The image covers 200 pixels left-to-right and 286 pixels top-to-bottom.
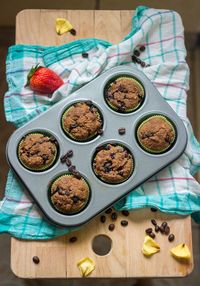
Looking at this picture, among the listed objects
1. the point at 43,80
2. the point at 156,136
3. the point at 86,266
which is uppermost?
the point at 43,80

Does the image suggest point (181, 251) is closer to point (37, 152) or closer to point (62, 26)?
point (37, 152)

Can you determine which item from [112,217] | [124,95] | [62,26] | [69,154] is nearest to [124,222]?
[112,217]

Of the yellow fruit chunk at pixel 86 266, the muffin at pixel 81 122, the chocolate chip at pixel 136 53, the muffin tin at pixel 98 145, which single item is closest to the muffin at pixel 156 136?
the muffin tin at pixel 98 145

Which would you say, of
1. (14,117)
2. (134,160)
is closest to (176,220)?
(134,160)

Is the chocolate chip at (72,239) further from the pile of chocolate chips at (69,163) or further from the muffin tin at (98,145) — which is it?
the pile of chocolate chips at (69,163)

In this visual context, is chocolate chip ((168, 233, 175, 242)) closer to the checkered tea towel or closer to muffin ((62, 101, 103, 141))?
the checkered tea towel

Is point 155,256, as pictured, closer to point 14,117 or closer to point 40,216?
point 40,216
